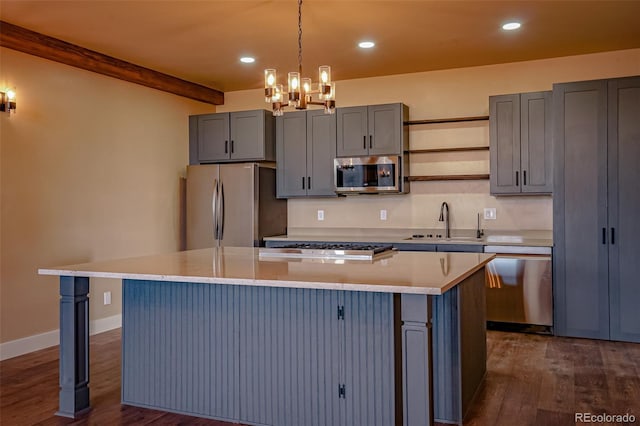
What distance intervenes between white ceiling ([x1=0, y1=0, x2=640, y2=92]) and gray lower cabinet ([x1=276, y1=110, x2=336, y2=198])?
0.59m

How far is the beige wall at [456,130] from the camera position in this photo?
16.8ft

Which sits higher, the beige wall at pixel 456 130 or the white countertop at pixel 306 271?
the beige wall at pixel 456 130

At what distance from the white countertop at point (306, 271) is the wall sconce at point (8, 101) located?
193cm

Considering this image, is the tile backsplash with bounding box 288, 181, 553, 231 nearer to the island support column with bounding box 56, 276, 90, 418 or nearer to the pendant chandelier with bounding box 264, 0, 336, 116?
the pendant chandelier with bounding box 264, 0, 336, 116

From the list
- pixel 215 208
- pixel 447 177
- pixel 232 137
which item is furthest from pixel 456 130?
pixel 215 208

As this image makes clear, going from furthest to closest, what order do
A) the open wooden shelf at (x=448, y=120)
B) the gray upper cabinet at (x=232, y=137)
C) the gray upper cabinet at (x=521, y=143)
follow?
1. the gray upper cabinet at (x=232, y=137)
2. the open wooden shelf at (x=448, y=120)
3. the gray upper cabinet at (x=521, y=143)

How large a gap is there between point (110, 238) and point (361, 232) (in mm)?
2554

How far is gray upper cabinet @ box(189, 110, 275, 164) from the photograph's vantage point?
5812 millimetres

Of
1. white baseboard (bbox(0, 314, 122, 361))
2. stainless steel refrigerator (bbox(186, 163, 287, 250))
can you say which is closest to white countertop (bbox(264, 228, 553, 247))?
stainless steel refrigerator (bbox(186, 163, 287, 250))

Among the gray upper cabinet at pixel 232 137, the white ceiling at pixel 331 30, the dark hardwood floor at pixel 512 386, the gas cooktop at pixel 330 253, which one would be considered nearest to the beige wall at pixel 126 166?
the gray upper cabinet at pixel 232 137

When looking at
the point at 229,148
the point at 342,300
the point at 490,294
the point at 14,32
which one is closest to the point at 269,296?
the point at 342,300

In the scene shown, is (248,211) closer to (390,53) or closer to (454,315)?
(390,53)

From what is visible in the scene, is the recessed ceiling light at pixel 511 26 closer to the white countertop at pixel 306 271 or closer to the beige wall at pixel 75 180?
the white countertop at pixel 306 271

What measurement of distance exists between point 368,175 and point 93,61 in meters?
2.76
